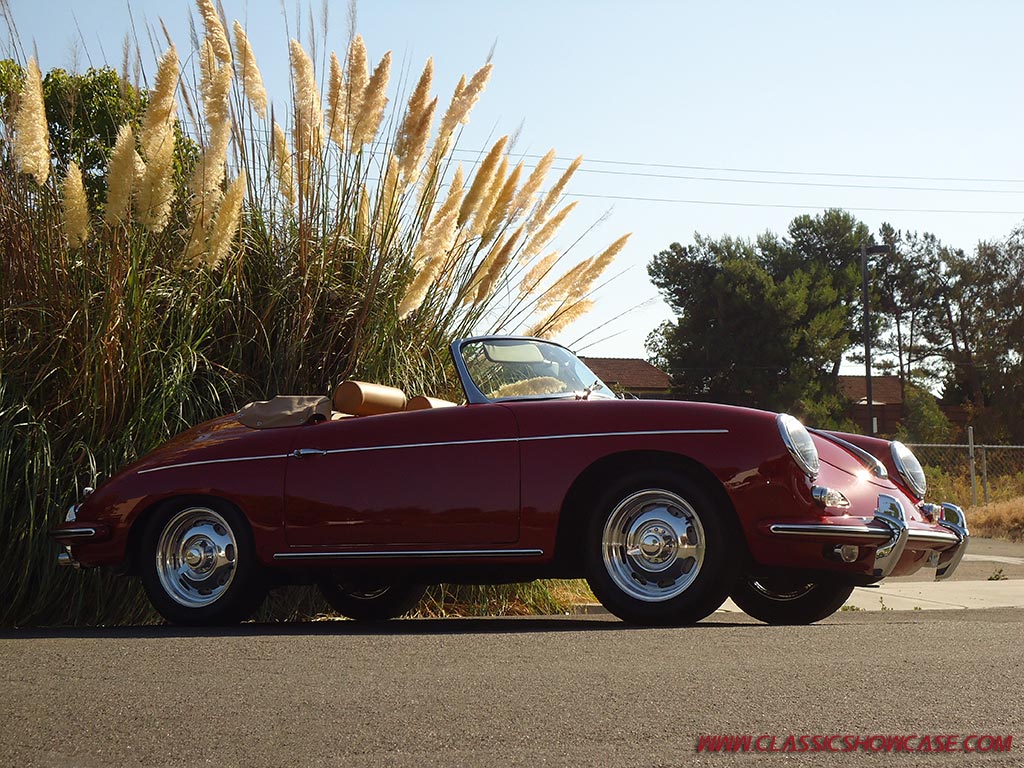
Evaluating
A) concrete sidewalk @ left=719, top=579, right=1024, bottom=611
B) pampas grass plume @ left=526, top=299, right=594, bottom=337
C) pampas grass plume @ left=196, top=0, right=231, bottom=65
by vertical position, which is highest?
pampas grass plume @ left=196, top=0, right=231, bottom=65

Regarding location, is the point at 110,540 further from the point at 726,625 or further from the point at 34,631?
the point at 726,625

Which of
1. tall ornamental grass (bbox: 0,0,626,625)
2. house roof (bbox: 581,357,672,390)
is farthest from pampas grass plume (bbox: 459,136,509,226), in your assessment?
house roof (bbox: 581,357,672,390)

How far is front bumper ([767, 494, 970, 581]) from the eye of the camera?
18.4ft

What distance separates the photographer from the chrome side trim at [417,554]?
19.9ft

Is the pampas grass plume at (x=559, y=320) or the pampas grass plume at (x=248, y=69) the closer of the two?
the pampas grass plume at (x=248, y=69)

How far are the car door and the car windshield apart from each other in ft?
1.21

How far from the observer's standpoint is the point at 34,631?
6.46m

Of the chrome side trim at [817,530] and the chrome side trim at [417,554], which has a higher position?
the chrome side trim at [817,530]

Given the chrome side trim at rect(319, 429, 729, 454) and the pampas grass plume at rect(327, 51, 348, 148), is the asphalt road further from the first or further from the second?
the pampas grass plume at rect(327, 51, 348, 148)

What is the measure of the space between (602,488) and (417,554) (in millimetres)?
951

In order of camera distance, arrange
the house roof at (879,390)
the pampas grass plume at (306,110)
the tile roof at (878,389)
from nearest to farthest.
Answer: the pampas grass plume at (306,110) → the house roof at (879,390) → the tile roof at (878,389)

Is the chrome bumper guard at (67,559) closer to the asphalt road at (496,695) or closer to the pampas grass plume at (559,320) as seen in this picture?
the asphalt road at (496,695)

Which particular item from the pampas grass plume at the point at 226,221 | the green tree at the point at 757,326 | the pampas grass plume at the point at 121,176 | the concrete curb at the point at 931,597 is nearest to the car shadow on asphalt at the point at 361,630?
the concrete curb at the point at 931,597

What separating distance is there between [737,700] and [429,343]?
16.9 ft
